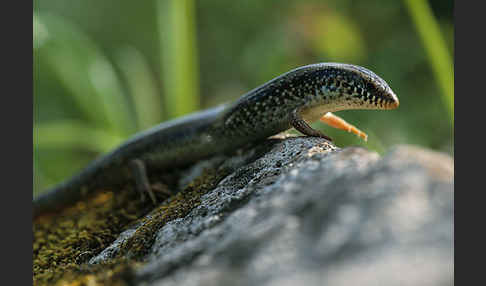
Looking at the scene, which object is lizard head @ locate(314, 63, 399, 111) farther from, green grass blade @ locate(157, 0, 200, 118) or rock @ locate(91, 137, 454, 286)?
green grass blade @ locate(157, 0, 200, 118)

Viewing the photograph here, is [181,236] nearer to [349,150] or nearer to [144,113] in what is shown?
[349,150]

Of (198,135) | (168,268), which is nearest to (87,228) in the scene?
(198,135)

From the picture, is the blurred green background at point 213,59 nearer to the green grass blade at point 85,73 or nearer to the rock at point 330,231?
the green grass blade at point 85,73

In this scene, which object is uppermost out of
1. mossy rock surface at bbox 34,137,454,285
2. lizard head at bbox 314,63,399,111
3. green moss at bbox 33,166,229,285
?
lizard head at bbox 314,63,399,111

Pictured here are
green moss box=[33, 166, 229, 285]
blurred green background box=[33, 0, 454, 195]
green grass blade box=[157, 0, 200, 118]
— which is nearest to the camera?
green moss box=[33, 166, 229, 285]

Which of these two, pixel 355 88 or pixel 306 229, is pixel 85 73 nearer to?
pixel 355 88

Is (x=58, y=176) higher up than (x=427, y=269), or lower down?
lower down

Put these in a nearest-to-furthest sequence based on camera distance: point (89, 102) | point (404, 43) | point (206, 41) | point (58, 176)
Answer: point (89, 102) → point (58, 176) → point (404, 43) → point (206, 41)

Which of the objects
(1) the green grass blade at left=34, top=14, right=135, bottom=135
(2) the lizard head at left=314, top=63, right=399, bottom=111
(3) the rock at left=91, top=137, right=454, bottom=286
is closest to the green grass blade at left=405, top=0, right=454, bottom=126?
(2) the lizard head at left=314, top=63, right=399, bottom=111
